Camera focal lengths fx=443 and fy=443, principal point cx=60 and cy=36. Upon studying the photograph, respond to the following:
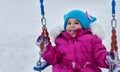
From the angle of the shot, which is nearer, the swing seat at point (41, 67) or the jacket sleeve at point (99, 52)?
the jacket sleeve at point (99, 52)

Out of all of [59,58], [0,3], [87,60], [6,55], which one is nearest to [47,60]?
[59,58]

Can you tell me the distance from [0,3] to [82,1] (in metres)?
2.46

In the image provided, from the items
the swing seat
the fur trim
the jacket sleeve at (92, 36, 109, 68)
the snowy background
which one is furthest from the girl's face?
the snowy background

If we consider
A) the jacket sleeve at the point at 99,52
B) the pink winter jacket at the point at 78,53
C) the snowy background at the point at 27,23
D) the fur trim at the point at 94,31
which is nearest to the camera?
the jacket sleeve at the point at 99,52

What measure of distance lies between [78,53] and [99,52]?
0.22 metres

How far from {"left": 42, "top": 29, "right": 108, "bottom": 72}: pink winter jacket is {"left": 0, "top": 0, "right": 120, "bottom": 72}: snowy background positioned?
1.99 meters

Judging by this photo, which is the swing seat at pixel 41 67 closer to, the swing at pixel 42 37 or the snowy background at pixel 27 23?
the swing at pixel 42 37

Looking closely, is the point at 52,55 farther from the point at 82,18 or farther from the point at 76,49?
the point at 82,18

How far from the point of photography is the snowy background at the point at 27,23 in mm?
7191

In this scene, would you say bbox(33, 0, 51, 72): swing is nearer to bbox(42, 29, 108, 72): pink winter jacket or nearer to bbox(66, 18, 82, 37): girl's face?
bbox(42, 29, 108, 72): pink winter jacket

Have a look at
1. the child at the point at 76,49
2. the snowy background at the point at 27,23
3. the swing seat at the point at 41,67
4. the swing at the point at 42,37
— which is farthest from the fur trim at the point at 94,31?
the snowy background at the point at 27,23

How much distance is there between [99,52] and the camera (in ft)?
14.1

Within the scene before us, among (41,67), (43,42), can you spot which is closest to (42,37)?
(43,42)

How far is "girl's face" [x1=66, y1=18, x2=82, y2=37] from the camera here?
4527 mm
